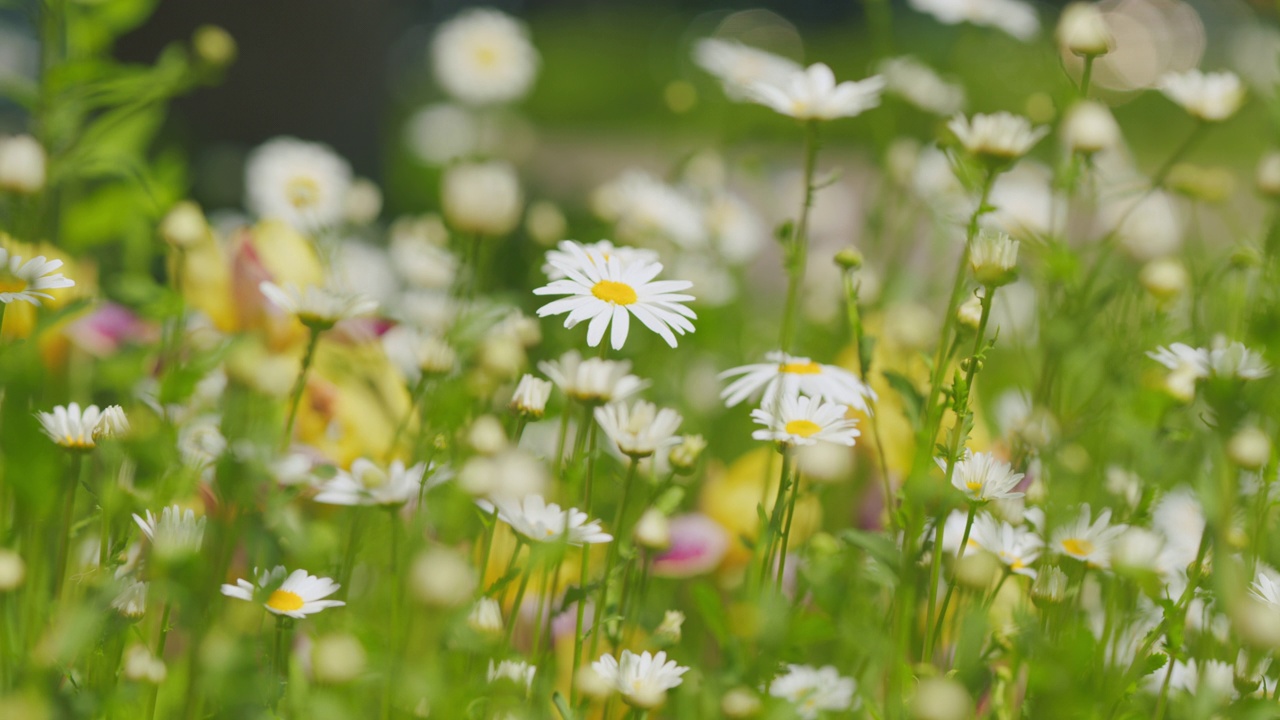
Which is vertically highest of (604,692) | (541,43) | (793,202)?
(604,692)

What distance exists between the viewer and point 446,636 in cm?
38

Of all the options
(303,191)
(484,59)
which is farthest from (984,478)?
(484,59)

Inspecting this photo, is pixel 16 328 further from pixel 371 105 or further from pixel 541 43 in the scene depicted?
pixel 541 43

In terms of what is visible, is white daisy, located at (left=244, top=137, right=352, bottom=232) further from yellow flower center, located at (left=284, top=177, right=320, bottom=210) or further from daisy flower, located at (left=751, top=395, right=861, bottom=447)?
daisy flower, located at (left=751, top=395, right=861, bottom=447)

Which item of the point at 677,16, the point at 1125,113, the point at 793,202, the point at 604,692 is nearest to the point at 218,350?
the point at 604,692

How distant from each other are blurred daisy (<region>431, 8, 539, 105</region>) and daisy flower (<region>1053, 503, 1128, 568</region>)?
3.02 feet

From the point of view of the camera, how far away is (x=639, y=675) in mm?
393

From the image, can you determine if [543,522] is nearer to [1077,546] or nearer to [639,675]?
[639,675]

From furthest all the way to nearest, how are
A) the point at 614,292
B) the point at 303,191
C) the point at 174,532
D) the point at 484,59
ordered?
the point at 484,59
the point at 303,191
the point at 614,292
the point at 174,532

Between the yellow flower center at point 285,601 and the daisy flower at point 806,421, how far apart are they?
167 millimetres

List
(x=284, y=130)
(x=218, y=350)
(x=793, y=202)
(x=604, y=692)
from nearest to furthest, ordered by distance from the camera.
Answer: (x=604, y=692) → (x=218, y=350) → (x=284, y=130) → (x=793, y=202)

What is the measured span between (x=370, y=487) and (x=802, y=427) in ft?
0.53

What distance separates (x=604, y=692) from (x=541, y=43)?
5.55 m

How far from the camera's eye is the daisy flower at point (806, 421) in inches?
16.2
